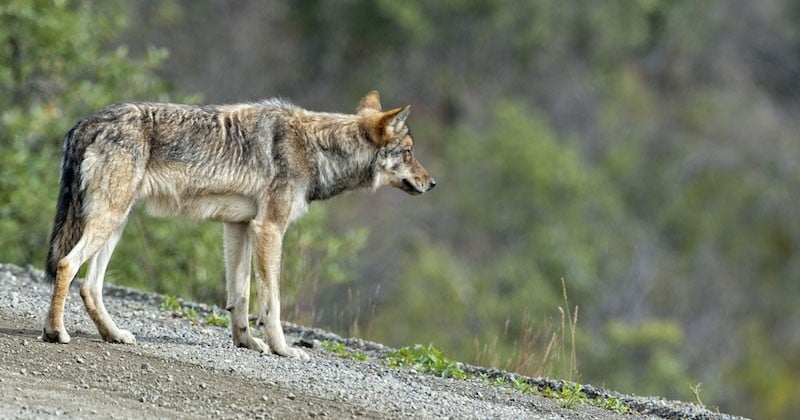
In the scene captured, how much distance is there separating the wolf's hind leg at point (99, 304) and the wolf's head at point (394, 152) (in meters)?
2.47

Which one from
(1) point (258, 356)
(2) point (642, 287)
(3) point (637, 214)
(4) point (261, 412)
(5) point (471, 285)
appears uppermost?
(3) point (637, 214)

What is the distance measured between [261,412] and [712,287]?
36.1m

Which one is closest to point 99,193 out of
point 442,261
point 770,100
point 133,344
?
point 133,344

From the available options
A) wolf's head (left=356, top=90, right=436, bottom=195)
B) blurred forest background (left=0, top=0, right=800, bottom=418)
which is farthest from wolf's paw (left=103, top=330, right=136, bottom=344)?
blurred forest background (left=0, top=0, right=800, bottom=418)

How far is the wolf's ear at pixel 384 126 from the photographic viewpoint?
12516 millimetres

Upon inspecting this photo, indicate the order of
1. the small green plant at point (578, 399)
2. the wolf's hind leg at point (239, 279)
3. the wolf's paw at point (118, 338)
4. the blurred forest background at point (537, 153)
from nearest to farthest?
the wolf's paw at point (118, 338)
the small green plant at point (578, 399)
the wolf's hind leg at point (239, 279)
the blurred forest background at point (537, 153)

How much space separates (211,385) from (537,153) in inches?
1256

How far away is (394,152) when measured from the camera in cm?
1270

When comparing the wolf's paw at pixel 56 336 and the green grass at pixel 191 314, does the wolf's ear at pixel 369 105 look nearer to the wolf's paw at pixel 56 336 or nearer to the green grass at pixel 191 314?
the green grass at pixel 191 314

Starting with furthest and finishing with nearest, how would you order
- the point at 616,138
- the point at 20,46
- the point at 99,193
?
the point at 616,138
the point at 20,46
the point at 99,193

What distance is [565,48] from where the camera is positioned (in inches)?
2098

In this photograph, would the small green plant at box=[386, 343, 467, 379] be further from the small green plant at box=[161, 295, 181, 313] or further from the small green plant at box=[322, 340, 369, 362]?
the small green plant at box=[161, 295, 181, 313]

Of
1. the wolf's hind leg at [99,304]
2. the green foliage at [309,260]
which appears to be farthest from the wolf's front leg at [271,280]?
the green foliage at [309,260]

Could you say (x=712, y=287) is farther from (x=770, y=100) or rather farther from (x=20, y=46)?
(x=20, y=46)
